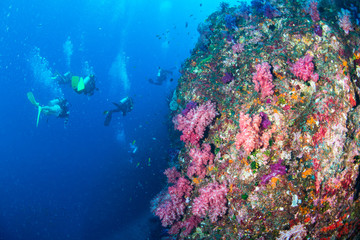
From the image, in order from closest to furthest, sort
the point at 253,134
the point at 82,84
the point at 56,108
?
the point at 253,134 → the point at 82,84 → the point at 56,108

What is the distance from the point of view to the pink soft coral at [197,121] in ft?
15.5

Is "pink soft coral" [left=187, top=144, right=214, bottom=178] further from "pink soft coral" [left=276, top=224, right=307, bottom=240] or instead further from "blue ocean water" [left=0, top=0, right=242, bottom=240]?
"blue ocean water" [left=0, top=0, right=242, bottom=240]

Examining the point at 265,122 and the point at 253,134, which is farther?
the point at 265,122

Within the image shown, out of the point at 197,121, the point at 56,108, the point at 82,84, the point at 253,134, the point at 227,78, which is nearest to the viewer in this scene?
the point at 253,134

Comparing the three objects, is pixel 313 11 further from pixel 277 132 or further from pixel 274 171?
pixel 274 171

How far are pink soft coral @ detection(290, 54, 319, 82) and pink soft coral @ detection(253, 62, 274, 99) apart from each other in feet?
1.80

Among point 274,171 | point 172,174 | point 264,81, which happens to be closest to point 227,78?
point 264,81

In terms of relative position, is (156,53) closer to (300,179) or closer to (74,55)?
(74,55)

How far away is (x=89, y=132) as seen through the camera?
3656 centimetres

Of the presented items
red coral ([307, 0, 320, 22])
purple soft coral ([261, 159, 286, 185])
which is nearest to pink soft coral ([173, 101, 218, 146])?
purple soft coral ([261, 159, 286, 185])

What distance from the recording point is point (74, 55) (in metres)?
96.8

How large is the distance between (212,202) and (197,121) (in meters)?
1.91

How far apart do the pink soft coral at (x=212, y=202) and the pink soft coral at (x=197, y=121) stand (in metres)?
1.22

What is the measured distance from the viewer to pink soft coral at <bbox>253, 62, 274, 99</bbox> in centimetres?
403
